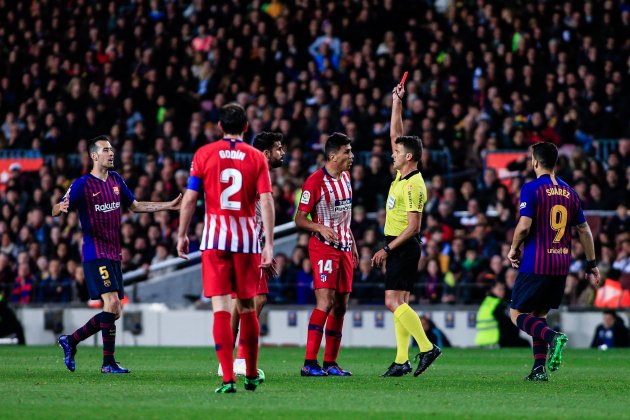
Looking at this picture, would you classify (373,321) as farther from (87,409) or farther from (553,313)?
(87,409)

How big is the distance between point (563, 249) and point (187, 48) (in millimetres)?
17305

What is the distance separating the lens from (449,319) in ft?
64.5

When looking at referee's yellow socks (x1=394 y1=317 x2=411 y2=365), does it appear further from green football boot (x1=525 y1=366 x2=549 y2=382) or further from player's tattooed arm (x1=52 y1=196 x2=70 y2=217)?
player's tattooed arm (x1=52 y1=196 x2=70 y2=217)

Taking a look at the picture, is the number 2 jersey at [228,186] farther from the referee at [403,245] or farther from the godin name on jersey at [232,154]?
the referee at [403,245]

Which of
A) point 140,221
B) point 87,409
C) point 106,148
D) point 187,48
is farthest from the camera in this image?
point 187,48

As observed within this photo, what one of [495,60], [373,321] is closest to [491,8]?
[495,60]

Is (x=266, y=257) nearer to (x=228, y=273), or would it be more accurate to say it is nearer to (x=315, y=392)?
(x=228, y=273)

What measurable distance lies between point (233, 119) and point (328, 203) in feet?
8.69

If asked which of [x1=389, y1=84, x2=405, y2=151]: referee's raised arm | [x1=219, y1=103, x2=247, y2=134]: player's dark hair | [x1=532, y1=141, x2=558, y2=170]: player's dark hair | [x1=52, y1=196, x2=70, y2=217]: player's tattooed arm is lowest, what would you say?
[x1=52, y1=196, x2=70, y2=217]: player's tattooed arm

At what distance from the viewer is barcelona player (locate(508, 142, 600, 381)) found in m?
11.4

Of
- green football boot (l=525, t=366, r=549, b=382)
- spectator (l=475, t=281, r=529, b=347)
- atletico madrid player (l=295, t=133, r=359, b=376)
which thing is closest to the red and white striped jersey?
atletico madrid player (l=295, t=133, r=359, b=376)

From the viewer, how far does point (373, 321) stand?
20062 mm

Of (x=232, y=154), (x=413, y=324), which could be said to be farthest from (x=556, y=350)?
(x=232, y=154)

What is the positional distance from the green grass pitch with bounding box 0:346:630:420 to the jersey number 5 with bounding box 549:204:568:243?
132 cm
